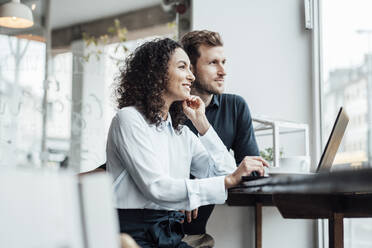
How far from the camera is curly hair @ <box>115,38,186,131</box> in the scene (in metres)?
1.72

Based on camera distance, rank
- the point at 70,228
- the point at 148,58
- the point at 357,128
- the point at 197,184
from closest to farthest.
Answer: the point at 70,228, the point at 197,184, the point at 148,58, the point at 357,128

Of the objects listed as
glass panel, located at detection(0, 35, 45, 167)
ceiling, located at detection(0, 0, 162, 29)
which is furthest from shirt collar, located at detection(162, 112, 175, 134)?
ceiling, located at detection(0, 0, 162, 29)

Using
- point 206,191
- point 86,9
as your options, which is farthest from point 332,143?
point 86,9

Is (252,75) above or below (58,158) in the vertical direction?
above

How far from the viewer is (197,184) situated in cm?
141

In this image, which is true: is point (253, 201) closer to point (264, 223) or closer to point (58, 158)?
point (264, 223)

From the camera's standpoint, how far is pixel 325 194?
4.46 feet

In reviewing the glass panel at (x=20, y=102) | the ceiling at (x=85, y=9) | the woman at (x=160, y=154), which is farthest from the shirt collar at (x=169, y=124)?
the ceiling at (x=85, y=9)

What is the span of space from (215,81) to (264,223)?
3.03 feet

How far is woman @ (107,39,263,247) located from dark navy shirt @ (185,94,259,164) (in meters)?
0.42

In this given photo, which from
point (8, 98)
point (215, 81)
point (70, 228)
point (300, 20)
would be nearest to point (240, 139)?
point (215, 81)

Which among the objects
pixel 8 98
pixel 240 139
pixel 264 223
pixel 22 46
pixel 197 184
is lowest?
pixel 264 223

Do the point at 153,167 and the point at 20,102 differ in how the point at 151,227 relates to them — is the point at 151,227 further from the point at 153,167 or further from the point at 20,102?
the point at 20,102

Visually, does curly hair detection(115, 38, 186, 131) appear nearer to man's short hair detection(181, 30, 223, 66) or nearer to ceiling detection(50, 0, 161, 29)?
man's short hair detection(181, 30, 223, 66)
